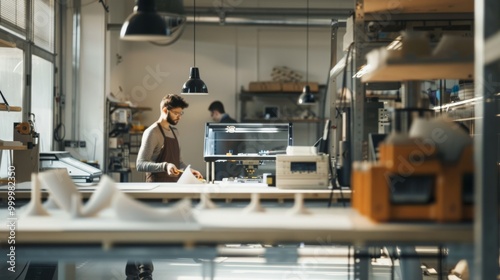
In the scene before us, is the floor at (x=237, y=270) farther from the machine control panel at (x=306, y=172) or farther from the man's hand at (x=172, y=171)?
the machine control panel at (x=306, y=172)

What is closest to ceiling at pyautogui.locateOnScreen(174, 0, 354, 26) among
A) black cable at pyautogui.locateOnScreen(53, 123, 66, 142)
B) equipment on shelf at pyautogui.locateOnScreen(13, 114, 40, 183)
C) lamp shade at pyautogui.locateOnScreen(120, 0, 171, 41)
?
black cable at pyautogui.locateOnScreen(53, 123, 66, 142)

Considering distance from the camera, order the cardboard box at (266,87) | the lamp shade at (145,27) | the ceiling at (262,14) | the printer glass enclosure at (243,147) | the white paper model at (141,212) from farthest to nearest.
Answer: the cardboard box at (266,87), the ceiling at (262,14), the printer glass enclosure at (243,147), the lamp shade at (145,27), the white paper model at (141,212)

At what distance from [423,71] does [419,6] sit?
1.40 m

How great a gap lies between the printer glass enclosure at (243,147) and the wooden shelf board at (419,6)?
2.95 metres

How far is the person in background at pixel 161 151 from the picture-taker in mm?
5402

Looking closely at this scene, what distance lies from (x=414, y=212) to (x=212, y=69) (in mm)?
8968

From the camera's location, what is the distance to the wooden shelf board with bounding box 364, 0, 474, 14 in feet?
12.9

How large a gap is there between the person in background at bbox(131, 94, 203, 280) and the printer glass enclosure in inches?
44.8

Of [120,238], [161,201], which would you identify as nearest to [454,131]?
[120,238]

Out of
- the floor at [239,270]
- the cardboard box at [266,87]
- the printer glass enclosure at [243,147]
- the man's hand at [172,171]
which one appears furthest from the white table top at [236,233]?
A: the cardboard box at [266,87]

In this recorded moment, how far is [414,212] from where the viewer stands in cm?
228

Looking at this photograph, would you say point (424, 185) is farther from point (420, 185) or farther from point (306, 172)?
point (306, 172)

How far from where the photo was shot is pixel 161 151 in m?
5.70

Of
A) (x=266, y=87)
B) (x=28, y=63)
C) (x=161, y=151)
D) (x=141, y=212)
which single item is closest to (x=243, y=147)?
(x=161, y=151)
